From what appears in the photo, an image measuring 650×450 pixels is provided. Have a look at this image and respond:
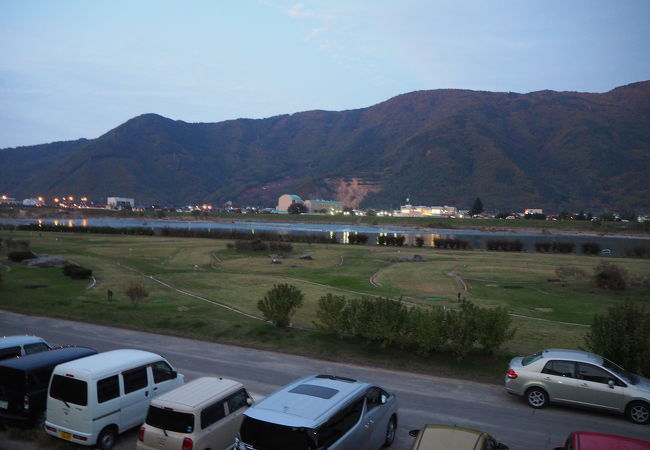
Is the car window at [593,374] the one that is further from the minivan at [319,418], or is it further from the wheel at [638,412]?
the minivan at [319,418]

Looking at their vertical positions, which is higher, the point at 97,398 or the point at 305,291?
the point at 97,398

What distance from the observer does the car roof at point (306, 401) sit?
6.73 m

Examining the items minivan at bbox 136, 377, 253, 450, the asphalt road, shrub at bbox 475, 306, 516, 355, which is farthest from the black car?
shrub at bbox 475, 306, 516, 355

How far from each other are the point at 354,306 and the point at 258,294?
1317 centimetres

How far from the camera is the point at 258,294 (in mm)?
27641

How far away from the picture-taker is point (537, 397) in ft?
36.6

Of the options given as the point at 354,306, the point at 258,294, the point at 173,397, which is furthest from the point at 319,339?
the point at 258,294

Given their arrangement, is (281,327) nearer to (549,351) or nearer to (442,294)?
(549,351)

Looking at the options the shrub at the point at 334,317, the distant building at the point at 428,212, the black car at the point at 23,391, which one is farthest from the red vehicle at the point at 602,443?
the distant building at the point at 428,212

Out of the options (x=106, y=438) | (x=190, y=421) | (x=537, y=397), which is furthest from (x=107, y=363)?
(x=537, y=397)

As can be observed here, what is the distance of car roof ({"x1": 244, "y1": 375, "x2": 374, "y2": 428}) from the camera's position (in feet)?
22.1

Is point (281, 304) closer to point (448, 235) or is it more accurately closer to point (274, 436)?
point (274, 436)

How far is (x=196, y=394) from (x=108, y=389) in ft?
6.72

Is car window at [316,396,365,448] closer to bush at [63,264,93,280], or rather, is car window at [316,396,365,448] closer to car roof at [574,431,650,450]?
car roof at [574,431,650,450]
